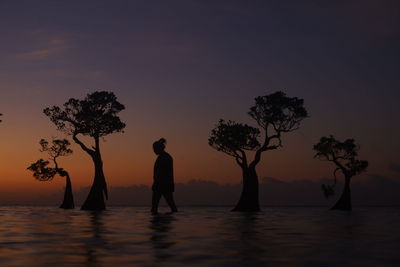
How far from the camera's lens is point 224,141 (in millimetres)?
51531

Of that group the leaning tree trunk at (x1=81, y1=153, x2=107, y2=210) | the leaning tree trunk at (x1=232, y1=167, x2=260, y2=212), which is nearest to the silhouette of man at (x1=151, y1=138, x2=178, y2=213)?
the leaning tree trunk at (x1=232, y1=167, x2=260, y2=212)

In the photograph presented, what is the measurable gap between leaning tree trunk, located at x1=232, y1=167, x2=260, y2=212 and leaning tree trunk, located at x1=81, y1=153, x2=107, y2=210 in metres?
12.4

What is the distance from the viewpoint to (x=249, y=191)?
50.2m

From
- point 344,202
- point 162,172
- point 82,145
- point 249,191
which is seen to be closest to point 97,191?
point 82,145

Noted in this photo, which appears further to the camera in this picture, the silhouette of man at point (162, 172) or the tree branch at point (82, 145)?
the tree branch at point (82, 145)

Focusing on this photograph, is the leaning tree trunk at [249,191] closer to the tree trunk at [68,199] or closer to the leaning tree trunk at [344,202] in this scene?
the leaning tree trunk at [344,202]

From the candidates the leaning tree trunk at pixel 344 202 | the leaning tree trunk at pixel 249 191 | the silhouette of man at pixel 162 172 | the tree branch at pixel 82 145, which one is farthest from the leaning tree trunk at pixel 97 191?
the silhouette of man at pixel 162 172

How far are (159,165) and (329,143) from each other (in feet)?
127

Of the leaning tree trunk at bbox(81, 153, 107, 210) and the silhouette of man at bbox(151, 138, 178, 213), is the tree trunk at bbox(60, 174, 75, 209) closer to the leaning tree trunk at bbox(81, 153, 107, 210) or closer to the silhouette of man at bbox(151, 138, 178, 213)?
the leaning tree trunk at bbox(81, 153, 107, 210)

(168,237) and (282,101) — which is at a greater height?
(282,101)

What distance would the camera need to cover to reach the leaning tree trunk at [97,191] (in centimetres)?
5038

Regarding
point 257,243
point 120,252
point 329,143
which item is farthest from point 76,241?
point 329,143

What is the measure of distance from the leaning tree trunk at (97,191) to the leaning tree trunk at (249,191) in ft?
40.7

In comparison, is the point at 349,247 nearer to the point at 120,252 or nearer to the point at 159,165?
the point at 120,252
